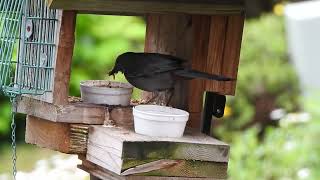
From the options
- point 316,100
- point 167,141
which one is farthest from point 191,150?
point 316,100

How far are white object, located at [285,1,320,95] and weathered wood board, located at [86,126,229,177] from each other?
219 inches

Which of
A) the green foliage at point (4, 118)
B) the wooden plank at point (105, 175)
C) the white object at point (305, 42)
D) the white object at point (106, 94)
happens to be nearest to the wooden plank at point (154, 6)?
the white object at point (106, 94)

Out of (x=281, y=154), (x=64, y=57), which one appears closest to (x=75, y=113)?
(x=64, y=57)

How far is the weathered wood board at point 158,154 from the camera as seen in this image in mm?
2385

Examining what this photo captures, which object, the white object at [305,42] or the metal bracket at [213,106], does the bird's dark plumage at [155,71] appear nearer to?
the metal bracket at [213,106]

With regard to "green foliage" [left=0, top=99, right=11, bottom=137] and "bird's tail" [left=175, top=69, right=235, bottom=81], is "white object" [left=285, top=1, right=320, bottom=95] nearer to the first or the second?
"green foliage" [left=0, top=99, right=11, bottom=137]

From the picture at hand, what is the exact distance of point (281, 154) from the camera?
5.54 m

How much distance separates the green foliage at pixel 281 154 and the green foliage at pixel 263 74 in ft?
4.47

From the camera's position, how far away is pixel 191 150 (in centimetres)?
247

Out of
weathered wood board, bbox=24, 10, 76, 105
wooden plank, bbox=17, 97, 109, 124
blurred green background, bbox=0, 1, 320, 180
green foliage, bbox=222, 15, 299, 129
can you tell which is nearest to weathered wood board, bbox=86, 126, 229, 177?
wooden plank, bbox=17, 97, 109, 124

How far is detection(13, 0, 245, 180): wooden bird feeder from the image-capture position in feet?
7.98

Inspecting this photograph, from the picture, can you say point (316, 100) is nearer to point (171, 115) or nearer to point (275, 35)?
point (275, 35)

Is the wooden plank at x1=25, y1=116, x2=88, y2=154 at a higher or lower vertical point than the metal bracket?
lower

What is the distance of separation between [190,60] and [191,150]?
54cm
